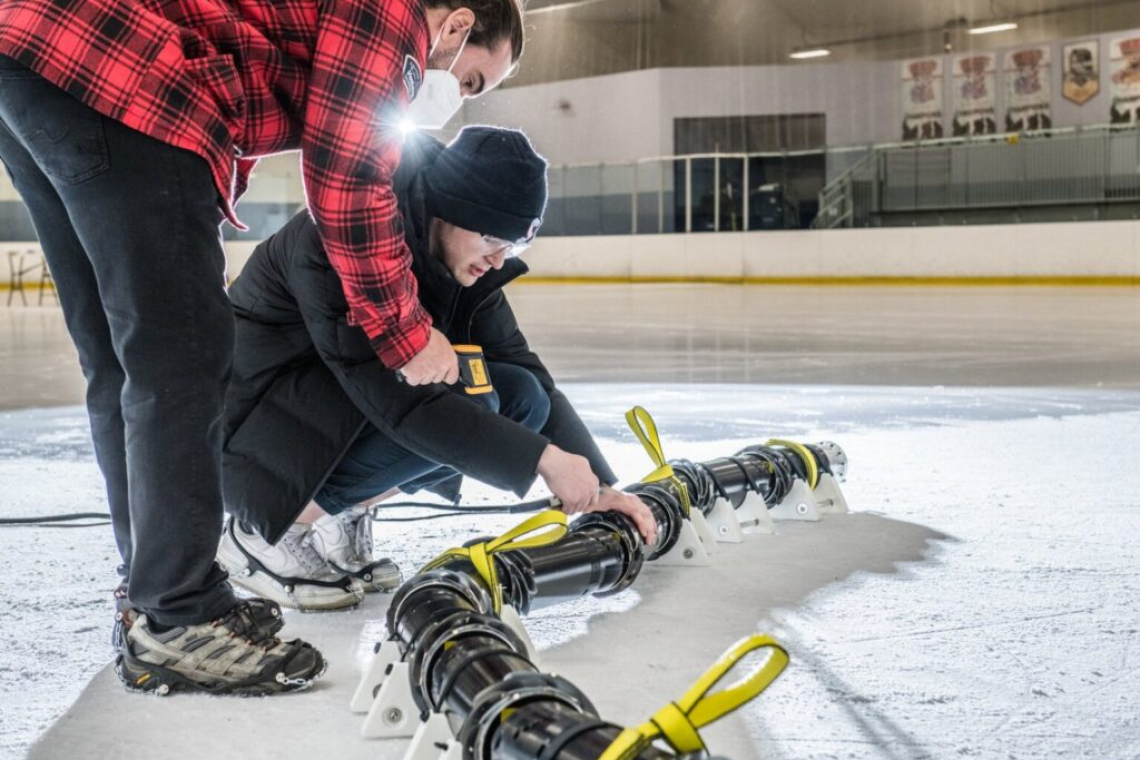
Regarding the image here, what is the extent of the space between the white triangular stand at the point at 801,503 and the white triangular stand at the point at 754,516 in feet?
0.36

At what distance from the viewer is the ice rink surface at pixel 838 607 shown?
1268 mm

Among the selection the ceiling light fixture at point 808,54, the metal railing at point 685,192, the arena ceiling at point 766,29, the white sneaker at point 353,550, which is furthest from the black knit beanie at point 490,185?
the ceiling light fixture at point 808,54

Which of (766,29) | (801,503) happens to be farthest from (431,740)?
(766,29)

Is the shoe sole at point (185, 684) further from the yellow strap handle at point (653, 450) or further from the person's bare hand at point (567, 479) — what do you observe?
the yellow strap handle at point (653, 450)

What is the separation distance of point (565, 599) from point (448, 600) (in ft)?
1.14

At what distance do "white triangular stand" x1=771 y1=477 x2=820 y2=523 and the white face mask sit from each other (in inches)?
39.4

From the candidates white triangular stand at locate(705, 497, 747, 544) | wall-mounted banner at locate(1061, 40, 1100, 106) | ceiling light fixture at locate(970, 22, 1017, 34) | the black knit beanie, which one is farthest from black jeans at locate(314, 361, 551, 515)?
ceiling light fixture at locate(970, 22, 1017, 34)

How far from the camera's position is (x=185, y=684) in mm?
1409

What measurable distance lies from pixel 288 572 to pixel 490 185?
2.11 feet

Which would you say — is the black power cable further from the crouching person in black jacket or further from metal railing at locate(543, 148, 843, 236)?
metal railing at locate(543, 148, 843, 236)

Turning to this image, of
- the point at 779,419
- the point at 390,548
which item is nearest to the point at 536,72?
the point at 779,419

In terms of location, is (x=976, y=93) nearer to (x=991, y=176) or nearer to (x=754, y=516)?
(x=991, y=176)

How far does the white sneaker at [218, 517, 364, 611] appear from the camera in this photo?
69.8 inches

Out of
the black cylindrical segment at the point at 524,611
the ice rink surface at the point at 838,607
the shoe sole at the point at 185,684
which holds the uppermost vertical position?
the black cylindrical segment at the point at 524,611
